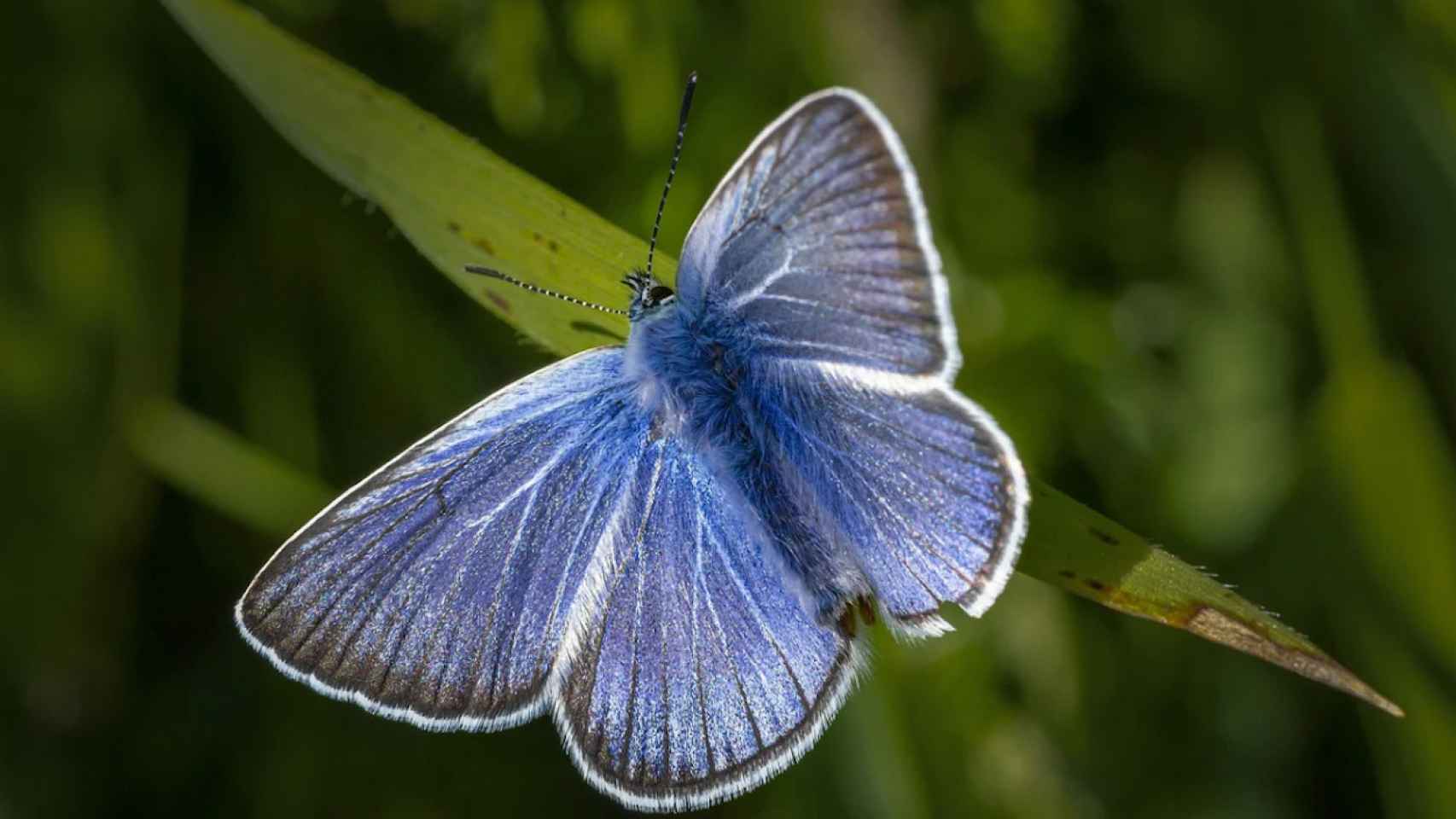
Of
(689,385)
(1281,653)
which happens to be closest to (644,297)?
(689,385)

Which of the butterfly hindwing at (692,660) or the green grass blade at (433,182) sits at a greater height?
the green grass blade at (433,182)

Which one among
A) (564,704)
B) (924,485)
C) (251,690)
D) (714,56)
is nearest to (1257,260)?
(714,56)

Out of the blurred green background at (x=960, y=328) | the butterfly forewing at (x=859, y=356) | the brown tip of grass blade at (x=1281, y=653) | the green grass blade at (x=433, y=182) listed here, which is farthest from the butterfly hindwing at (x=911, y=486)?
the blurred green background at (x=960, y=328)

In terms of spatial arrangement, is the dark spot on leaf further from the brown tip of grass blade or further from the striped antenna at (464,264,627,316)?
the brown tip of grass blade

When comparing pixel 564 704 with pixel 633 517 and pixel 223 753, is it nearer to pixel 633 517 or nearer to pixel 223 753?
pixel 633 517

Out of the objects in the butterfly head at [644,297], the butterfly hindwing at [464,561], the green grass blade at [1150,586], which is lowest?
the butterfly hindwing at [464,561]

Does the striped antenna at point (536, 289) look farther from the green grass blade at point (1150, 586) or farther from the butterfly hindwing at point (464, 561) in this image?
the green grass blade at point (1150, 586)

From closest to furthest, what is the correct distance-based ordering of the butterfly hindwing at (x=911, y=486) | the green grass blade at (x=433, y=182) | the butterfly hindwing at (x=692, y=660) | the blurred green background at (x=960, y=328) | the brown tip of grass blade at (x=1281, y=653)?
the brown tip of grass blade at (x=1281, y=653)
the butterfly hindwing at (x=911, y=486)
the butterfly hindwing at (x=692, y=660)
the green grass blade at (x=433, y=182)
the blurred green background at (x=960, y=328)
